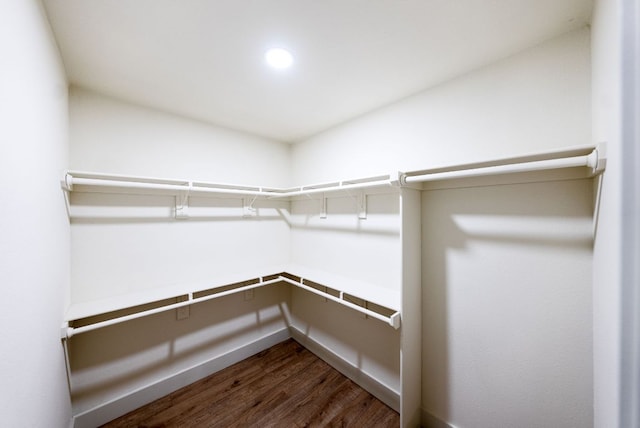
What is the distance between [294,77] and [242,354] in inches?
89.8

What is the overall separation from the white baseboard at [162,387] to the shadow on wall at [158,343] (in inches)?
1.4

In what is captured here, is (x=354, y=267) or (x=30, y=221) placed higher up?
(x=30, y=221)

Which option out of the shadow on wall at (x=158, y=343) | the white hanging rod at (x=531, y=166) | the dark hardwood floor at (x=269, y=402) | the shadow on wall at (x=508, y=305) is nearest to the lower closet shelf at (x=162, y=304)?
the shadow on wall at (x=158, y=343)

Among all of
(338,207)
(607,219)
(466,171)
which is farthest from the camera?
(338,207)

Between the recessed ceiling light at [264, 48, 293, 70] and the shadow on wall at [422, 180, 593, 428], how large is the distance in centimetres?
112

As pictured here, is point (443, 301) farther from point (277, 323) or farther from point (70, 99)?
point (70, 99)

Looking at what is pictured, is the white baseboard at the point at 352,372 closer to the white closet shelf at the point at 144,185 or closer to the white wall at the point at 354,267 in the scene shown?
the white wall at the point at 354,267

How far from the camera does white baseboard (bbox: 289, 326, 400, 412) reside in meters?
1.58

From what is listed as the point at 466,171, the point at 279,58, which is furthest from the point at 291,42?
the point at 466,171

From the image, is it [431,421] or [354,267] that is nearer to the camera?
[431,421]

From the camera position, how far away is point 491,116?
1.20 m

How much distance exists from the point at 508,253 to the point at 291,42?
4.89 feet

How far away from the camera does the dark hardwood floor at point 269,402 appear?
58.4 inches

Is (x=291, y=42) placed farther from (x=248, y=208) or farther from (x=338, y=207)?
(x=248, y=208)
